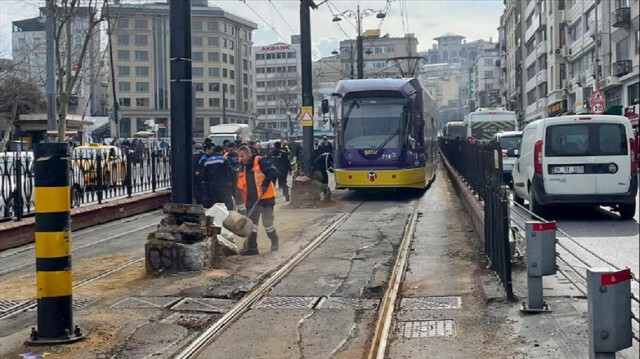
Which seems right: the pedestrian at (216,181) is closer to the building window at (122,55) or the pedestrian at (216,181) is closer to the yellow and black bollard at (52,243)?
the yellow and black bollard at (52,243)

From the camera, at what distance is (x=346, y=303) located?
27.4ft

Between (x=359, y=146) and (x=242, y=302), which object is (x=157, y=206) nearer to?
(x=359, y=146)

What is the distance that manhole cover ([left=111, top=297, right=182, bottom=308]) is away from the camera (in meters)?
8.25

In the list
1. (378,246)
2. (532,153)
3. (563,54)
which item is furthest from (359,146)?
(563,54)

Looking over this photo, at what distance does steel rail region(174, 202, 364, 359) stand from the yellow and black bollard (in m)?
1.01

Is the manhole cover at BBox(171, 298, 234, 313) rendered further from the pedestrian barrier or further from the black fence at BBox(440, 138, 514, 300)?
the pedestrian barrier

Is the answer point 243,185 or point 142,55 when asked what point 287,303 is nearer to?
point 243,185

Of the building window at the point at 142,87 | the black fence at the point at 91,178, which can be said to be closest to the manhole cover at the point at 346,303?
the black fence at the point at 91,178

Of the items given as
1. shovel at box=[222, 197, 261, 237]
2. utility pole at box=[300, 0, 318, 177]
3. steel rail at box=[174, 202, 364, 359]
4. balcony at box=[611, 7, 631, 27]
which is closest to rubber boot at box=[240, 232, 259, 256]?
shovel at box=[222, 197, 261, 237]

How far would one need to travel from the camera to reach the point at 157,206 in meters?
21.1

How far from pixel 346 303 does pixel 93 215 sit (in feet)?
32.3

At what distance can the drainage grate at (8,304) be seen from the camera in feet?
27.1

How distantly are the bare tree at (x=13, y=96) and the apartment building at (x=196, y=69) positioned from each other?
45.6 m

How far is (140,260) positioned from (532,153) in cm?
754
